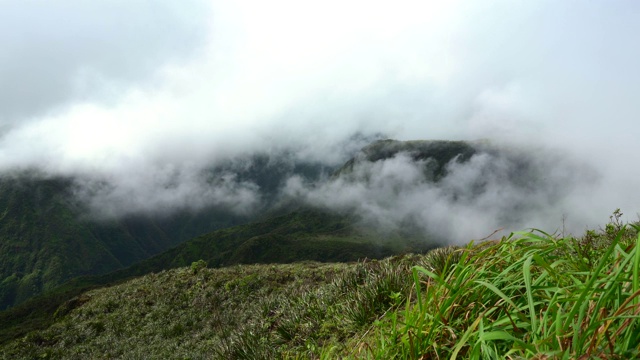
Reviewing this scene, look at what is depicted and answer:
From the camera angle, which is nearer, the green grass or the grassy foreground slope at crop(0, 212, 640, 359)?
the green grass

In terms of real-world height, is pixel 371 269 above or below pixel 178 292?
above

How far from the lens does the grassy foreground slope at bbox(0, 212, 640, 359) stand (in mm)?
2256

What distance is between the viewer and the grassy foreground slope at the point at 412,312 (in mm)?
2256

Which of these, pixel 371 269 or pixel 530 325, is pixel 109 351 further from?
pixel 530 325

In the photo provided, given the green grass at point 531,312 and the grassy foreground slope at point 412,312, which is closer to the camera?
the green grass at point 531,312

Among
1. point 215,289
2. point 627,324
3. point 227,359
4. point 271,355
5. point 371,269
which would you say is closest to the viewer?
point 627,324

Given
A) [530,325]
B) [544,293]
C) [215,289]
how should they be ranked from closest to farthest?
1. [530,325]
2. [544,293]
3. [215,289]

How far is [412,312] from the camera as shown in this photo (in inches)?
139

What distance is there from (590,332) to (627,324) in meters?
0.18

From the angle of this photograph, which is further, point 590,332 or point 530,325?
point 530,325

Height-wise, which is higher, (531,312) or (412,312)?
(531,312)

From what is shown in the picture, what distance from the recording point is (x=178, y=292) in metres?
22.4

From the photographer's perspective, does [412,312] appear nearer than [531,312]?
No

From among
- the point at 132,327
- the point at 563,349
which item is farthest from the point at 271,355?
the point at 132,327
